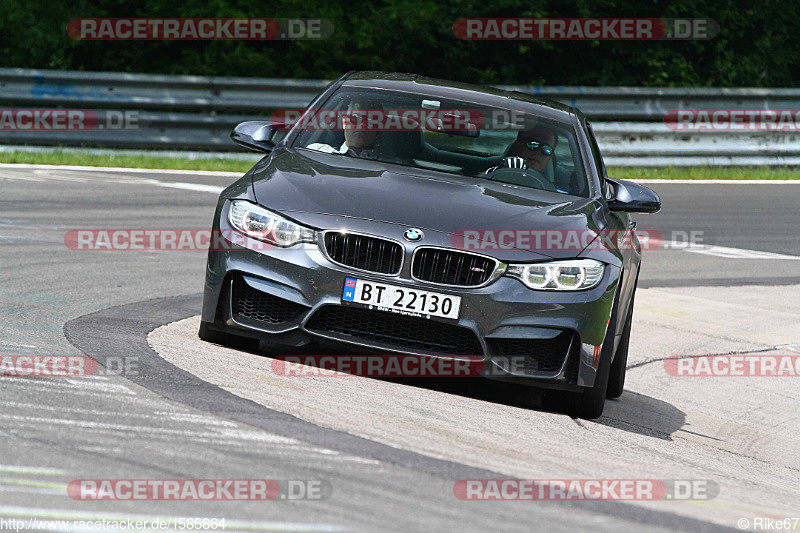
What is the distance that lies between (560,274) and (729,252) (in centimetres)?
808

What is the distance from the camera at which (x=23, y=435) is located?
3.99 meters

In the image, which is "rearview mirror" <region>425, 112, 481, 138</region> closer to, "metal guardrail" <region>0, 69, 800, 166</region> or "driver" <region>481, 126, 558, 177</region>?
"driver" <region>481, 126, 558, 177</region>

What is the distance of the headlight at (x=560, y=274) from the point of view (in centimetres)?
575

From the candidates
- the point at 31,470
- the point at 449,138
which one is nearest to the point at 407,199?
the point at 449,138

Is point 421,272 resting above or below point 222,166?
above

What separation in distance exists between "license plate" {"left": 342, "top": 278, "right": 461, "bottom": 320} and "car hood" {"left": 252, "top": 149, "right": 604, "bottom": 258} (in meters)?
0.31

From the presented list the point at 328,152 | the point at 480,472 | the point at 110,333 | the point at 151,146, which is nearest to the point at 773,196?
the point at 151,146

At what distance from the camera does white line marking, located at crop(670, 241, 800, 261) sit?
13203mm

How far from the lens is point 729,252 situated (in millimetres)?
13383

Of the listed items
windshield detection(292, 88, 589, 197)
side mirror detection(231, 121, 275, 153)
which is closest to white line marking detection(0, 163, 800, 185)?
side mirror detection(231, 121, 275, 153)

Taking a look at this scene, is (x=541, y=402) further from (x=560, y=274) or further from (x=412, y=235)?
(x=412, y=235)

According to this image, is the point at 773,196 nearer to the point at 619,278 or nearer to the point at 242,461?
the point at 619,278

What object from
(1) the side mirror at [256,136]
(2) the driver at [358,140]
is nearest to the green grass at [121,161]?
(1) the side mirror at [256,136]

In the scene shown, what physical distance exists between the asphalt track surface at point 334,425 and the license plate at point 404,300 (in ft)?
1.21
